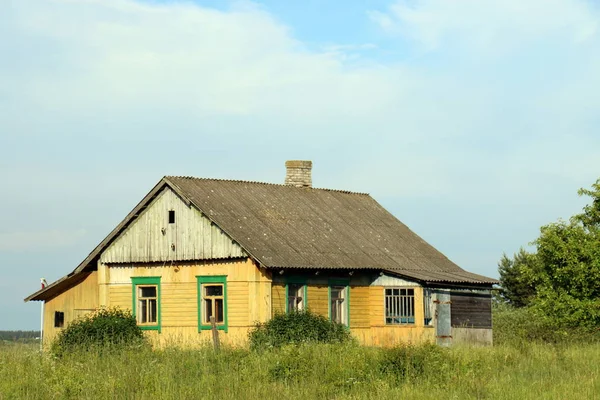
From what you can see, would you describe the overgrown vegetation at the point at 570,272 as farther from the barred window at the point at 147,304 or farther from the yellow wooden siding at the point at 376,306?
the barred window at the point at 147,304

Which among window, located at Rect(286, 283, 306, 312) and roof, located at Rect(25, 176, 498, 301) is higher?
roof, located at Rect(25, 176, 498, 301)

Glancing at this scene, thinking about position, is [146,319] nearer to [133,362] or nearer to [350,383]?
[133,362]

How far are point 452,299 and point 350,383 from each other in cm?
1355

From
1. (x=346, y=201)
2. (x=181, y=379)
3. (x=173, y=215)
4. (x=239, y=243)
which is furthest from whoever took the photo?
(x=346, y=201)

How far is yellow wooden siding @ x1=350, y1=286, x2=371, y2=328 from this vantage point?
32.3 m

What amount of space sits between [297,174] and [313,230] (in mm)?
4694

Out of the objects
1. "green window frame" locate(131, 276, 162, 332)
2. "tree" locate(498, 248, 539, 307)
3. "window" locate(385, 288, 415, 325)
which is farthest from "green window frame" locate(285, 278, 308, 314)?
"tree" locate(498, 248, 539, 307)

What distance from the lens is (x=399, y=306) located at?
105 ft

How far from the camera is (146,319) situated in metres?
32.2

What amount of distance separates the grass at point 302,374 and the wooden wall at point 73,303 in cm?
1034

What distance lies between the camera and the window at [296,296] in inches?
1201

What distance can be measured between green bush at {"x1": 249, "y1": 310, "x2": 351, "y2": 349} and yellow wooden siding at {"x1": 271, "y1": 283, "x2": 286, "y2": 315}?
0.56 m

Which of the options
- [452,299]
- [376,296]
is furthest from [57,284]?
[452,299]

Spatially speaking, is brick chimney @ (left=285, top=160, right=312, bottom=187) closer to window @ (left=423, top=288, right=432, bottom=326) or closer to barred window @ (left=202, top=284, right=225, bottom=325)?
window @ (left=423, top=288, right=432, bottom=326)
